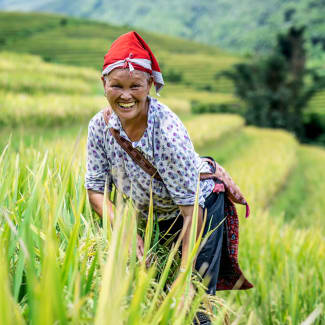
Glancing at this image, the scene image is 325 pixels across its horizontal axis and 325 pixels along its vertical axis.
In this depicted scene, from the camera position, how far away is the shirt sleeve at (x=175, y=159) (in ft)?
3.54

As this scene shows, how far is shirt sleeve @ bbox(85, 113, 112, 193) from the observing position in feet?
3.97

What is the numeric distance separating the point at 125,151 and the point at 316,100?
32.8 meters

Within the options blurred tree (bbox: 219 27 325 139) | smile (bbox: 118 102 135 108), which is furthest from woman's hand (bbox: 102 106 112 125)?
blurred tree (bbox: 219 27 325 139)

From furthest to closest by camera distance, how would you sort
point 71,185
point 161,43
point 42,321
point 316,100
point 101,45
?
point 161,43 → point 101,45 → point 316,100 → point 71,185 → point 42,321

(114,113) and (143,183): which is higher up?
(114,113)

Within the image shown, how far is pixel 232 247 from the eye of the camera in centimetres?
142

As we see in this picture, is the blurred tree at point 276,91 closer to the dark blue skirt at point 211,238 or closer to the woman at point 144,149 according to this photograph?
the dark blue skirt at point 211,238

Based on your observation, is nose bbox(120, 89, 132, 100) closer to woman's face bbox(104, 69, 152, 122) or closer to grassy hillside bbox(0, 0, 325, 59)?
woman's face bbox(104, 69, 152, 122)

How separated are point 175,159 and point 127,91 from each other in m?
0.25

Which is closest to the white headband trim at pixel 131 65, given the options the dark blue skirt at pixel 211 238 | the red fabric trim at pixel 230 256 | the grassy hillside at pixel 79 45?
the dark blue skirt at pixel 211 238

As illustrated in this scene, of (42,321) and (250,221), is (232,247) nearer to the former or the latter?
(42,321)

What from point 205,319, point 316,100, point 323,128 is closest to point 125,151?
point 205,319

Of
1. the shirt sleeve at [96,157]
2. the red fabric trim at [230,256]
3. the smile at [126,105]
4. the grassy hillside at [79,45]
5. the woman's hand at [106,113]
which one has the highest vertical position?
the grassy hillside at [79,45]

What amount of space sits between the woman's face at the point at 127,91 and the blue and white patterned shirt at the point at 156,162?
57mm
